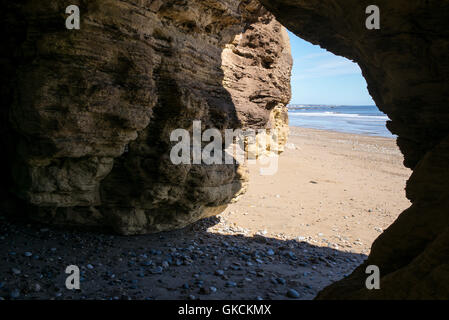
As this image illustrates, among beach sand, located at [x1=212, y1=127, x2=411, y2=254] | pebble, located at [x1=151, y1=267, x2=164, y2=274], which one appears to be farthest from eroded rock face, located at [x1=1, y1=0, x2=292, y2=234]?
beach sand, located at [x1=212, y1=127, x2=411, y2=254]

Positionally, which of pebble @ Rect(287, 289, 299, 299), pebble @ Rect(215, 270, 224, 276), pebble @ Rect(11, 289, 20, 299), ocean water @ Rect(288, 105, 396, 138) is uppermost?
ocean water @ Rect(288, 105, 396, 138)

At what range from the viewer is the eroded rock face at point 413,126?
2.88 meters

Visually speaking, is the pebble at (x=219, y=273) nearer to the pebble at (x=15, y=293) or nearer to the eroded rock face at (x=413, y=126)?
the eroded rock face at (x=413, y=126)

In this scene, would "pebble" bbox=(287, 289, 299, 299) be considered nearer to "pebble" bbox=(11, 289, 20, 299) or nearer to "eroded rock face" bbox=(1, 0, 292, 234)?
"eroded rock face" bbox=(1, 0, 292, 234)

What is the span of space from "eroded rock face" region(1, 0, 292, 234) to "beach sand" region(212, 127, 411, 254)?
2.25 m

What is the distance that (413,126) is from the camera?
4.04 metres

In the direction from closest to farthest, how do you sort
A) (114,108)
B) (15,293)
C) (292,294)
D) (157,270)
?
(15,293), (292,294), (114,108), (157,270)

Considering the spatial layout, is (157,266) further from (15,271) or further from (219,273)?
(15,271)

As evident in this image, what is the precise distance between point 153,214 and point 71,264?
6.47 feet

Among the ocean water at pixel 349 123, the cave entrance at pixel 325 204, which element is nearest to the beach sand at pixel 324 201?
the cave entrance at pixel 325 204

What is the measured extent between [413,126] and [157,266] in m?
4.79

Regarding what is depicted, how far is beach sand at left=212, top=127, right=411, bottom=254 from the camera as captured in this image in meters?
→ 8.90

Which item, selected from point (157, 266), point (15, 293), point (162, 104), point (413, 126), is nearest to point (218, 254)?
point (157, 266)

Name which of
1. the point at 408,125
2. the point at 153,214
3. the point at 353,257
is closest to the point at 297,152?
the point at 353,257
